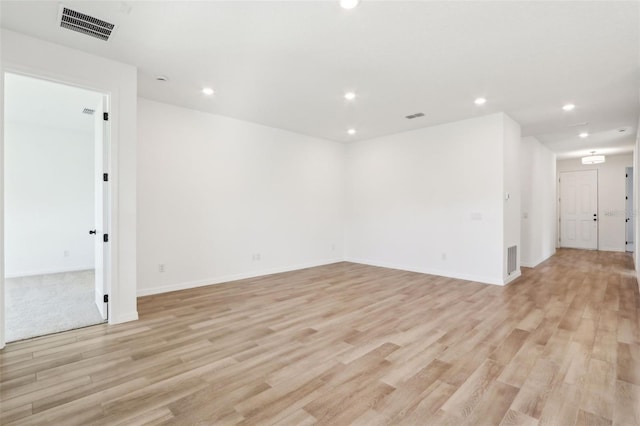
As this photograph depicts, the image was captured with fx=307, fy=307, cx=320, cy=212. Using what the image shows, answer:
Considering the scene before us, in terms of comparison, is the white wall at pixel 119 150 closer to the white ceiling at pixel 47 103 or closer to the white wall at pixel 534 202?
the white ceiling at pixel 47 103

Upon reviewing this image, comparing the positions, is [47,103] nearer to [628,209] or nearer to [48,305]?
[48,305]

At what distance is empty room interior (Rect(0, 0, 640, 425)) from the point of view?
2.27m

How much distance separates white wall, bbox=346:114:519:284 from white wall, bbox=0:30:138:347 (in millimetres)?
4859

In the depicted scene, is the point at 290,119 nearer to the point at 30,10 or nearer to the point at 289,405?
the point at 30,10

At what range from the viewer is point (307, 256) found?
6.79 metres

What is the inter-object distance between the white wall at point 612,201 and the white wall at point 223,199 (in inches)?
330

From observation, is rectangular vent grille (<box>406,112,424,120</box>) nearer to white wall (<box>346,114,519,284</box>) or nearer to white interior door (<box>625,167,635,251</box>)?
white wall (<box>346,114,519,284</box>)

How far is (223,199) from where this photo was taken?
5398 millimetres

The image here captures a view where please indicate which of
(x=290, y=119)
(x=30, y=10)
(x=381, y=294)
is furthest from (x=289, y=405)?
(x=290, y=119)

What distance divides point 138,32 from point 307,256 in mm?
4947

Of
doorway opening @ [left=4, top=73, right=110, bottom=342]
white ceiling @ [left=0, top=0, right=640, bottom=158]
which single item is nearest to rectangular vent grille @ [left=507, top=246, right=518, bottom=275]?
white ceiling @ [left=0, top=0, right=640, bottom=158]

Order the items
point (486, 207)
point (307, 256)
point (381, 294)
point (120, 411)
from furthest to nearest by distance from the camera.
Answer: point (307, 256), point (486, 207), point (381, 294), point (120, 411)

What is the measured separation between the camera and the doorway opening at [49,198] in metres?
4.34

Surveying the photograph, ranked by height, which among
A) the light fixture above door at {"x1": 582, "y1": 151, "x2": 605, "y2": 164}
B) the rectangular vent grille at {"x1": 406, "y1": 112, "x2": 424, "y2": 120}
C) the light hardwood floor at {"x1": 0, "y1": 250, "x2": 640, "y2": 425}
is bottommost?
the light hardwood floor at {"x1": 0, "y1": 250, "x2": 640, "y2": 425}
